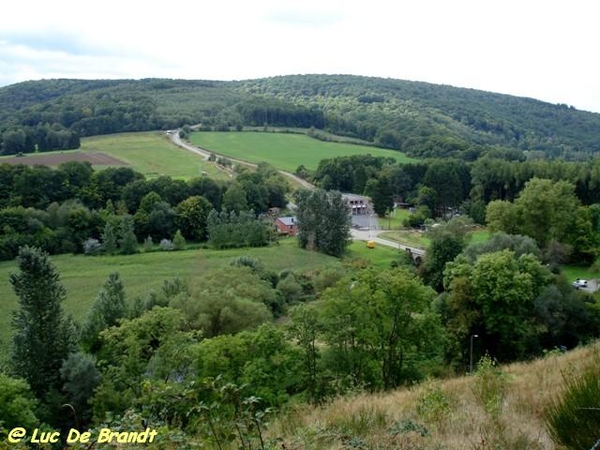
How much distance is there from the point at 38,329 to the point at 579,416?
20380 mm

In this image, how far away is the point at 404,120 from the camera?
120m

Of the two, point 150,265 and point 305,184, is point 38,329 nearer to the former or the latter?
point 150,265

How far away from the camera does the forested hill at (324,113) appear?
9512cm

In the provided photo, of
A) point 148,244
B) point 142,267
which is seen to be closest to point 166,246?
point 148,244

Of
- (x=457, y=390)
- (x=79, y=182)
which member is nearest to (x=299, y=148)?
(x=79, y=182)

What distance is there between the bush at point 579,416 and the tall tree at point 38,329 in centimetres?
1968

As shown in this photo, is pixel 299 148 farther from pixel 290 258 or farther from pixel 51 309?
pixel 51 309

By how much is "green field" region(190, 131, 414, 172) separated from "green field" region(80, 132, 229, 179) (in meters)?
7.34

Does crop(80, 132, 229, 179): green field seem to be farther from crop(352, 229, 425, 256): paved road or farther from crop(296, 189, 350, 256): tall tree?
crop(296, 189, 350, 256): tall tree

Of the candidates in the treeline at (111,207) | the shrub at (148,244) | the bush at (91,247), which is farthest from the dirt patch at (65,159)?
the shrub at (148,244)

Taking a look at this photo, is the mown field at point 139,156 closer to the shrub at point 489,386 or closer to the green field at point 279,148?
the green field at point 279,148

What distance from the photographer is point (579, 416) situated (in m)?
4.45

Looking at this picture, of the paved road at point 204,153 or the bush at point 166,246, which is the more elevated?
the paved road at point 204,153

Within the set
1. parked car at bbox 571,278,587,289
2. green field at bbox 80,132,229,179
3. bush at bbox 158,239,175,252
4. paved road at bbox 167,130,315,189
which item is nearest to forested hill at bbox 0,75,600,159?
green field at bbox 80,132,229,179
